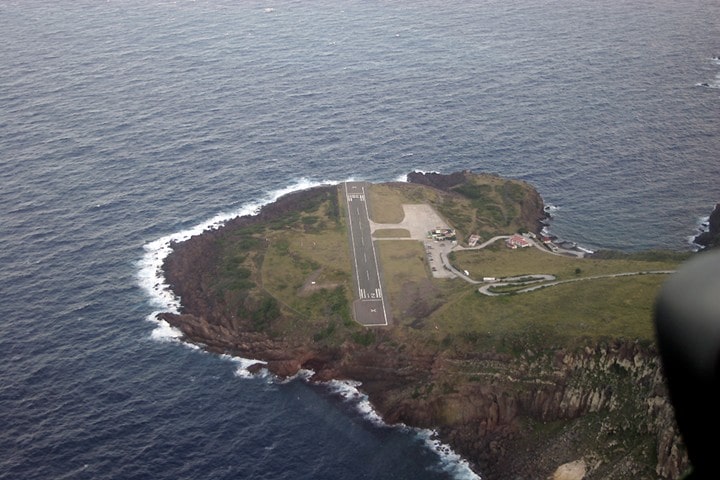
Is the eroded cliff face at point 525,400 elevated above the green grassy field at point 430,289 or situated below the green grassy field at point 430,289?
below

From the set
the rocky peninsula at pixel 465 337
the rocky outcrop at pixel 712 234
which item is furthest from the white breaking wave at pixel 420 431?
the rocky outcrop at pixel 712 234

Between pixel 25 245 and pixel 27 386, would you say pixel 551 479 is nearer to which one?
pixel 27 386

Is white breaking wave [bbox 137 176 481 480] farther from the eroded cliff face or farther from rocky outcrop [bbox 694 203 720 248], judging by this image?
rocky outcrop [bbox 694 203 720 248]

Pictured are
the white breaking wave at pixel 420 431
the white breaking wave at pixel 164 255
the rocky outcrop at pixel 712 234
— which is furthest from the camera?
the rocky outcrop at pixel 712 234

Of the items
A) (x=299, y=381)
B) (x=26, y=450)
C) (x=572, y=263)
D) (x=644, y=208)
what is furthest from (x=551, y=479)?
(x=644, y=208)

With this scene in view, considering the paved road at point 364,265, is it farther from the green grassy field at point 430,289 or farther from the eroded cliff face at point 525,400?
the eroded cliff face at point 525,400
